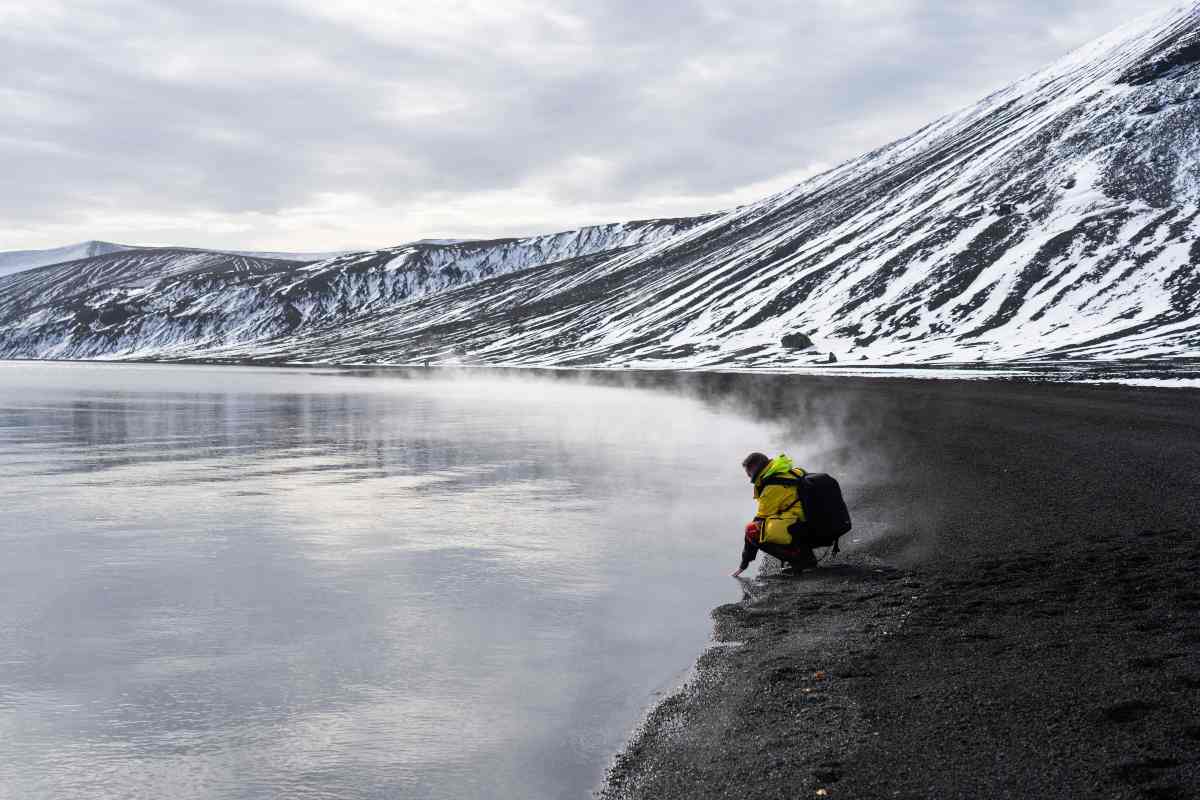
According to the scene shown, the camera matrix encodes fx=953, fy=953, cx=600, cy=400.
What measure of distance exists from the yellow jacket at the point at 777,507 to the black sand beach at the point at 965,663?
612 millimetres

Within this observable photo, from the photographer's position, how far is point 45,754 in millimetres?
7328

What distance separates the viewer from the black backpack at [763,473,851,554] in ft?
42.0

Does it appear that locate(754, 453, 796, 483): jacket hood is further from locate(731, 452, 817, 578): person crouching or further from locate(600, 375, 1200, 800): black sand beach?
locate(600, 375, 1200, 800): black sand beach

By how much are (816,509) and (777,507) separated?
52 cm

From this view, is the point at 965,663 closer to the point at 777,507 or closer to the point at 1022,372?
the point at 777,507

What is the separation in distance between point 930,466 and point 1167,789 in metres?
17.0

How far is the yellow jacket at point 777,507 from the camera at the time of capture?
1280 cm

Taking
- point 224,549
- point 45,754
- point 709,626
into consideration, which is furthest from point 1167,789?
point 224,549

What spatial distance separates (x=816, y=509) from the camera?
12.8 meters

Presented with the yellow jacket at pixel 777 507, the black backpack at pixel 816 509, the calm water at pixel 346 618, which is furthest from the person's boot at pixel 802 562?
the calm water at pixel 346 618

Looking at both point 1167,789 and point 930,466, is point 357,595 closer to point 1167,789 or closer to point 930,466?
point 1167,789

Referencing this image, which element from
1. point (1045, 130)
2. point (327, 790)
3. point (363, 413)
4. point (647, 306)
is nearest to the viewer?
point (327, 790)

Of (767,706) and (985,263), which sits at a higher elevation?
(985,263)

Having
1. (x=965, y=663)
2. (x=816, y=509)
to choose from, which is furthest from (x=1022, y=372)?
(x=965, y=663)
